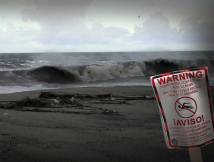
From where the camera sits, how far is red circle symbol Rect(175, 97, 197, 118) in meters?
0.92

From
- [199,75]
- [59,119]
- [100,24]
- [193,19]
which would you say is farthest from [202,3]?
[59,119]

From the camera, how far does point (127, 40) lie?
6.40 ft

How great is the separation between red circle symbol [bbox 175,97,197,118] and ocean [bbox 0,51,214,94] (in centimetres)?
76

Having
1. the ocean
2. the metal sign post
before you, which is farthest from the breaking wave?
the metal sign post

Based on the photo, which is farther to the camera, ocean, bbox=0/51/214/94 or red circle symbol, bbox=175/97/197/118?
ocean, bbox=0/51/214/94

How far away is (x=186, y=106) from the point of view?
0.92 metres

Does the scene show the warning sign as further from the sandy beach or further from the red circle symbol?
the sandy beach

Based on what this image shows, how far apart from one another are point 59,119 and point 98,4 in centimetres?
88

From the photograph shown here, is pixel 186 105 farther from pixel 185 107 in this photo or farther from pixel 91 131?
pixel 91 131

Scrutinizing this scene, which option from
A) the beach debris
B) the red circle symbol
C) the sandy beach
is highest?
the red circle symbol

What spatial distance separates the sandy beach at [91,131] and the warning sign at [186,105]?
57 centimetres

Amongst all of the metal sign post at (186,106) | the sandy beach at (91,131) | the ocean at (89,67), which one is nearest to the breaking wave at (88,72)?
the ocean at (89,67)

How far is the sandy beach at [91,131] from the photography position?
150cm

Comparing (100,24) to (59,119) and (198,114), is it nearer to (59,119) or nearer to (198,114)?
(59,119)
